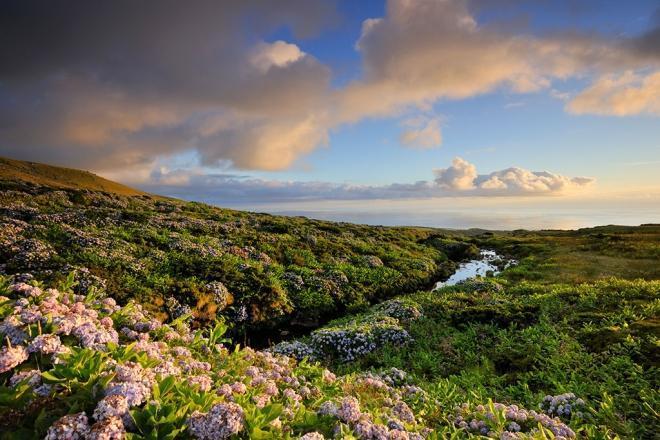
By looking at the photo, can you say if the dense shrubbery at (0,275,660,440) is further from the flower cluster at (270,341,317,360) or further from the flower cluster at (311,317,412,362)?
the flower cluster at (311,317,412,362)

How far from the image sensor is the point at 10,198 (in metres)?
30.0

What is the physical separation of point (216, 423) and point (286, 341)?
12487mm

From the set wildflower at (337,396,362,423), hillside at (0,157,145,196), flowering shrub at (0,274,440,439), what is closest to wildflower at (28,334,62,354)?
flowering shrub at (0,274,440,439)

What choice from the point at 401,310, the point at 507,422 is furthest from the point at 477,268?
the point at 507,422

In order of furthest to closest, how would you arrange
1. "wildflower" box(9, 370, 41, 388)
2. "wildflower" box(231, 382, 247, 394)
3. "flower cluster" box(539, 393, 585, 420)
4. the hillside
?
the hillside → "flower cluster" box(539, 393, 585, 420) → "wildflower" box(231, 382, 247, 394) → "wildflower" box(9, 370, 41, 388)

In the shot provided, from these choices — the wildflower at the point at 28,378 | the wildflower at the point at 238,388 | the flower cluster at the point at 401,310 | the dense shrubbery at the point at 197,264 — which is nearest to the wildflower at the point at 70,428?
the wildflower at the point at 28,378

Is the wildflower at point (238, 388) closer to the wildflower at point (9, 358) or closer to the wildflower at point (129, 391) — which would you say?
the wildflower at point (129, 391)

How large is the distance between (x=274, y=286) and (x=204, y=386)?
14750mm

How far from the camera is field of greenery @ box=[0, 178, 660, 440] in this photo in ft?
16.7

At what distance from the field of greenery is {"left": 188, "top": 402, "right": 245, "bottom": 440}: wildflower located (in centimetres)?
2

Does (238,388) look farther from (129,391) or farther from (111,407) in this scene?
(111,407)

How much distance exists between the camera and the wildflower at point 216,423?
4.75m

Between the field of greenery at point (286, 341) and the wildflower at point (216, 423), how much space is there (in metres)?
0.02

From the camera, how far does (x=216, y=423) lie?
480cm
